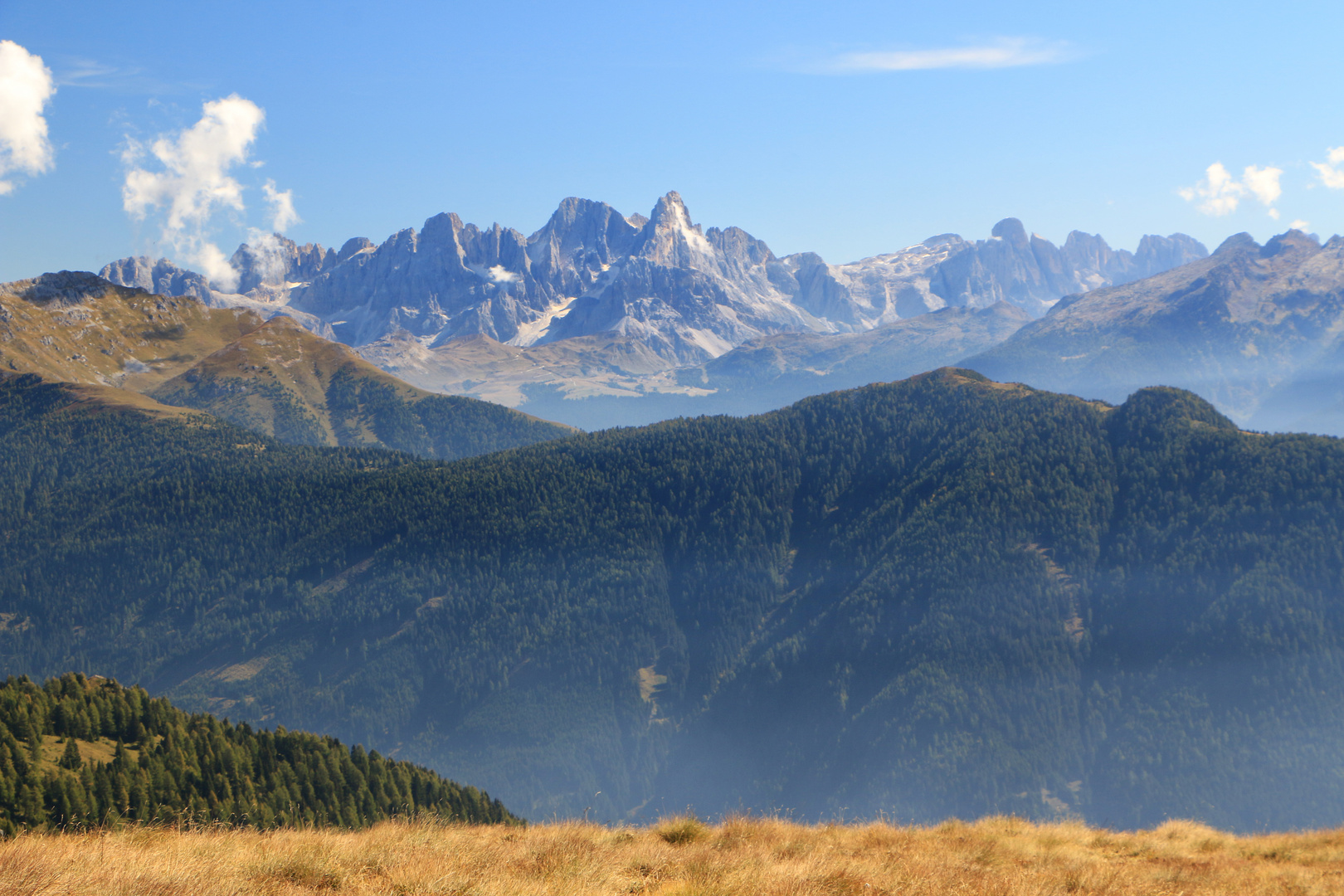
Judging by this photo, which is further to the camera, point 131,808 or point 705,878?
point 131,808

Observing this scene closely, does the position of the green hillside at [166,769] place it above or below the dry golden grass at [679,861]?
below

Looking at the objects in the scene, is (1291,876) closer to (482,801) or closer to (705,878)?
(705,878)

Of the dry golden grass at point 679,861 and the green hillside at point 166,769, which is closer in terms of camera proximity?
the dry golden grass at point 679,861

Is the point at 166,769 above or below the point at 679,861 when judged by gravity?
below

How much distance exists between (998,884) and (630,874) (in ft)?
32.3

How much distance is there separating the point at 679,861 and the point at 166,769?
95.7m

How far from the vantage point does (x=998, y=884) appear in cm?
2198

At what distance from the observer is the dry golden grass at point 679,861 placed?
66.1 ft

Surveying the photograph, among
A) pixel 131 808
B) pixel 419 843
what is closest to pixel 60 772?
pixel 131 808

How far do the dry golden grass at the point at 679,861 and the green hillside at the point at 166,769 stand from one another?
52888mm

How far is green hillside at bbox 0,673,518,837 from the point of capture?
8081 cm

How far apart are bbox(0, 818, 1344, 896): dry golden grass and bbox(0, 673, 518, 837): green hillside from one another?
5289 centimetres

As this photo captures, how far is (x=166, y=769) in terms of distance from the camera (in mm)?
96438

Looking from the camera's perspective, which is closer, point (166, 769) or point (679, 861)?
point (679, 861)
